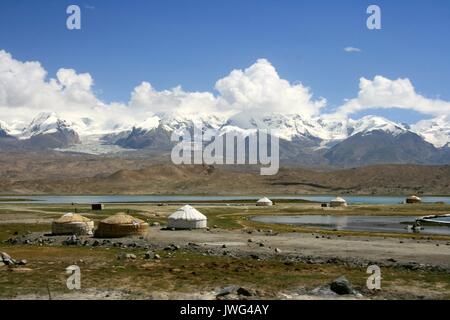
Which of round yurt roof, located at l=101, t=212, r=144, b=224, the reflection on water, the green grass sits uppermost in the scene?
round yurt roof, located at l=101, t=212, r=144, b=224

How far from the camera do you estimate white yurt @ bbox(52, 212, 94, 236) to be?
→ 50812 millimetres

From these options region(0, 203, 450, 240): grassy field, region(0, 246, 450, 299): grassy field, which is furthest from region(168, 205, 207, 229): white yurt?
region(0, 246, 450, 299): grassy field

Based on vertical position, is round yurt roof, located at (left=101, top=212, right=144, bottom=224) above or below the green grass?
above

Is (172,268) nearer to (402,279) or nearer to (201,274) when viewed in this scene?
(201,274)

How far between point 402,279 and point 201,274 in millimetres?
9560

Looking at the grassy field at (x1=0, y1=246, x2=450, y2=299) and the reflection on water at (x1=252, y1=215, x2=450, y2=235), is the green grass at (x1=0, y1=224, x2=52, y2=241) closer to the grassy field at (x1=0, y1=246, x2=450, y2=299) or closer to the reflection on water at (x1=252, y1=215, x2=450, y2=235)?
the grassy field at (x1=0, y1=246, x2=450, y2=299)

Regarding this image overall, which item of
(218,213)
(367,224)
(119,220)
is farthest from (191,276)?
(218,213)

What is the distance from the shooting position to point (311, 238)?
48875 mm

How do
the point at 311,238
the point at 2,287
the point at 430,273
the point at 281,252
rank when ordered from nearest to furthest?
1. the point at 2,287
2. the point at 430,273
3. the point at 281,252
4. the point at 311,238

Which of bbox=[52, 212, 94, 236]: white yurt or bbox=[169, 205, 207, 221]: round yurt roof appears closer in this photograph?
bbox=[52, 212, 94, 236]: white yurt

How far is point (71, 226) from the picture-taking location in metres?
50.9

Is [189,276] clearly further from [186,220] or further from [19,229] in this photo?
[19,229]
